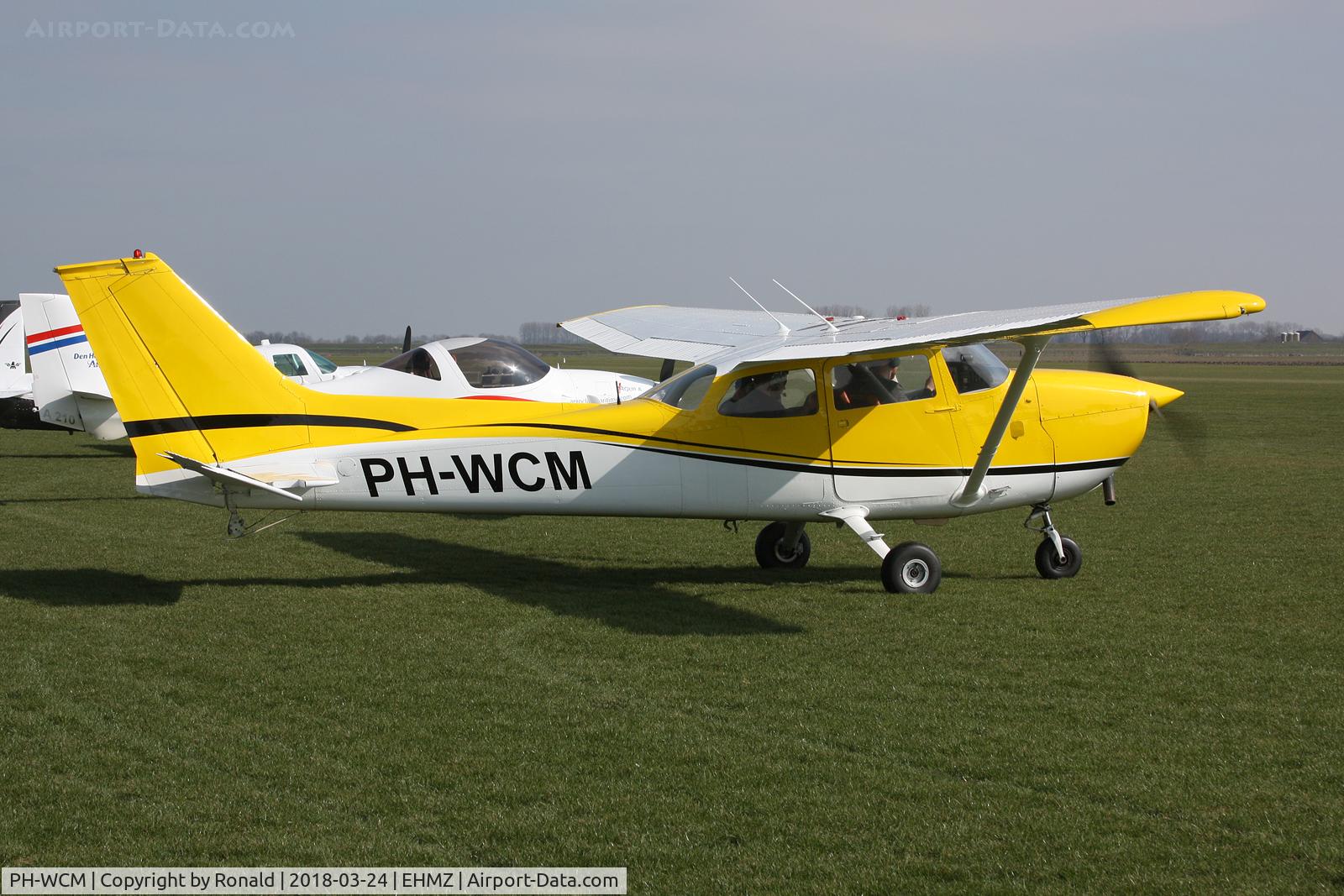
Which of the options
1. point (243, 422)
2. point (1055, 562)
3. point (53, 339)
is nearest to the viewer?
point (243, 422)

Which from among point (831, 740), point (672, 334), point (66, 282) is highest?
point (66, 282)

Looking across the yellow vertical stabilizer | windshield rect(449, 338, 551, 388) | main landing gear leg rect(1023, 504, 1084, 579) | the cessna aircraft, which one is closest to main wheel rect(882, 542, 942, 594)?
main landing gear leg rect(1023, 504, 1084, 579)

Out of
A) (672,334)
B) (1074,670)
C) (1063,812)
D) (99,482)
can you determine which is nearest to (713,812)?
(1063,812)

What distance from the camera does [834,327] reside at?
33.3 ft

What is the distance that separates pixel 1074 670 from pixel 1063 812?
7.83 ft

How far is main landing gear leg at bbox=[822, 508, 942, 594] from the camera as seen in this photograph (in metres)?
9.41

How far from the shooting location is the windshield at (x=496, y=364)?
13.6 m

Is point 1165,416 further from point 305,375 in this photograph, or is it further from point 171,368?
point 305,375

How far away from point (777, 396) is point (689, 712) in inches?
141

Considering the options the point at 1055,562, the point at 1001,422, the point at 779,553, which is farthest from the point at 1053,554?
the point at 779,553

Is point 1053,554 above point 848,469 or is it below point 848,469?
below

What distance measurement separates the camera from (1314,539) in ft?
Result: 38.9

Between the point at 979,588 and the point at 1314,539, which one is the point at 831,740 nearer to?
the point at 979,588

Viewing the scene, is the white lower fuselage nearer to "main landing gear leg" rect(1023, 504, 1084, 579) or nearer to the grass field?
"main landing gear leg" rect(1023, 504, 1084, 579)
